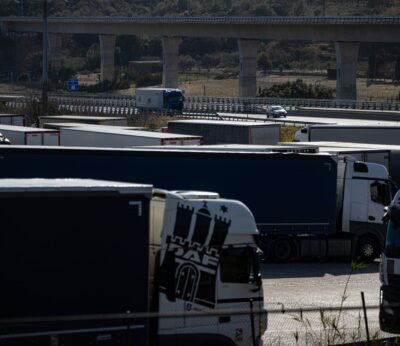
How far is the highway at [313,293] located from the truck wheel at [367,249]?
10.0 inches

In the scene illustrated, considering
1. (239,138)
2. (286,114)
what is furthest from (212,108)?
(239,138)

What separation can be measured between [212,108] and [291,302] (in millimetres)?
62042

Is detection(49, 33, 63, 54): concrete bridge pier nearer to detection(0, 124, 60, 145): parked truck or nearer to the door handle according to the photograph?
detection(0, 124, 60, 145): parked truck

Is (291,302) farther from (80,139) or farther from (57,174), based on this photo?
(80,139)

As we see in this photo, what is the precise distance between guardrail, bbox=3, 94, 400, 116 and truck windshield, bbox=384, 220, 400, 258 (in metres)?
51.8

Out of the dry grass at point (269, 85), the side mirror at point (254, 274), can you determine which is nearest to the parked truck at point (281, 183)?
the side mirror at point (254, 274)

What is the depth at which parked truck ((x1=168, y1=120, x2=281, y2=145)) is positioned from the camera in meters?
40.8

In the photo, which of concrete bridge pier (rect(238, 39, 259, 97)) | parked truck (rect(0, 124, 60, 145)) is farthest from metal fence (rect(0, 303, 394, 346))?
concrete bridge pier (rect(238, 39, 259, 97))

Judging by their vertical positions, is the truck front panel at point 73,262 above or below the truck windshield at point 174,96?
below

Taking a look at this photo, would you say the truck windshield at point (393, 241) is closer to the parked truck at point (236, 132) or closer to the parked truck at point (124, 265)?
the parked truck at point (124, 265)

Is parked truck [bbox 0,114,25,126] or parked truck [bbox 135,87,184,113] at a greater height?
parked truck [bbox 135,87,184,113]

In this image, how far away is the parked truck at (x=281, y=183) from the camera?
81.8ft

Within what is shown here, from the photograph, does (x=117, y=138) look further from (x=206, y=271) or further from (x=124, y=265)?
(x=124, y=265)

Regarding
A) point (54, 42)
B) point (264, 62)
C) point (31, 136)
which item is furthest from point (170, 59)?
point (31, 136)
